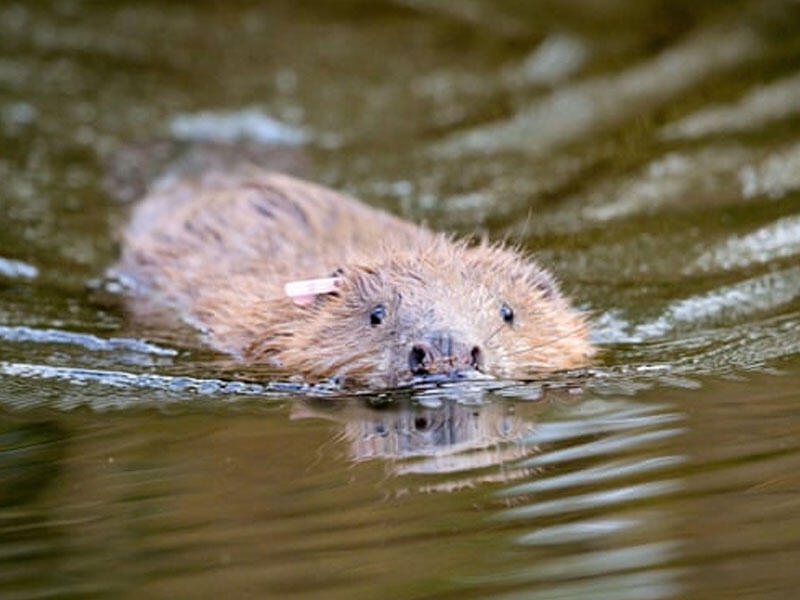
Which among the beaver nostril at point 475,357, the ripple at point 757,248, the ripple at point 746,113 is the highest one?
Result: the ripple at point 746,113

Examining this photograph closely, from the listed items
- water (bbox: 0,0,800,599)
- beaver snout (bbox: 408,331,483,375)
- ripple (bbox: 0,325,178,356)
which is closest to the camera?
water (bbox: 0,0,800,599)

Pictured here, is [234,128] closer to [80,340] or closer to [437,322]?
[80,340]

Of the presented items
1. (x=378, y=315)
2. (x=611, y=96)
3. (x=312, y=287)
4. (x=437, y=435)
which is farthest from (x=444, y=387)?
(x=611, y=96)

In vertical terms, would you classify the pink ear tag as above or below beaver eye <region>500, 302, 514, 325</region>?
above

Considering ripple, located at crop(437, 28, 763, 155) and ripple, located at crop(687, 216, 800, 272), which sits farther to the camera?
ripple, located at crop(437, 28, 763, 155)

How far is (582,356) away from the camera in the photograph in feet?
17.5

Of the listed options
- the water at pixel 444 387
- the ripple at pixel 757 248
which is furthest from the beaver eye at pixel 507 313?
the ripple at pixel 757 248

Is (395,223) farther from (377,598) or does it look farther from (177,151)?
(377,598)

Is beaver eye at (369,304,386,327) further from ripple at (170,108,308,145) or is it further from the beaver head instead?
ripple at (170,108,308,145)

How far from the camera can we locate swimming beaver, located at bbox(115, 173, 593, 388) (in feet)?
16.0

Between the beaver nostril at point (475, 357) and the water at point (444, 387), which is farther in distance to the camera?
the beaver nostril at point (475, 357)

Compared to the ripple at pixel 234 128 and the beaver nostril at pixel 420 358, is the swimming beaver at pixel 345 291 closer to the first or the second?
the beaver nostril at pixel 420 358

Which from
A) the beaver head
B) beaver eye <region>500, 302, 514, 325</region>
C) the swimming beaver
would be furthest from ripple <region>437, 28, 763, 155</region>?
beaver eye <region>500, 302, 514, 325</region>

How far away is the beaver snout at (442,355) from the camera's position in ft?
15.2
